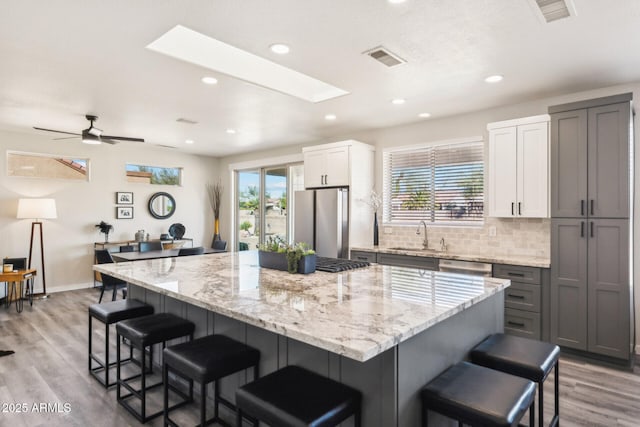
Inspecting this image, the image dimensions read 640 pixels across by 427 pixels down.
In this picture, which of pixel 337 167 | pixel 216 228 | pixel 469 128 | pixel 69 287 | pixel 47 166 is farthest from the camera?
pixel 216 228

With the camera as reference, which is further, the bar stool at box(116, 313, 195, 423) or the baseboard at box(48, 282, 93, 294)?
the baseboard at box(48, 282, 93, 294)

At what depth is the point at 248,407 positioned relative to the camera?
1.49m

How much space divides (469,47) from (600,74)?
147 cm

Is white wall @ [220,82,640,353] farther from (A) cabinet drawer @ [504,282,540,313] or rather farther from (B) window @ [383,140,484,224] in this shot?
(A) cabinet drawer @ [504,282,540,313]

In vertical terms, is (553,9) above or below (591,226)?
above

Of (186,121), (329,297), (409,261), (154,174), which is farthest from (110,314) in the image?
(154,174)

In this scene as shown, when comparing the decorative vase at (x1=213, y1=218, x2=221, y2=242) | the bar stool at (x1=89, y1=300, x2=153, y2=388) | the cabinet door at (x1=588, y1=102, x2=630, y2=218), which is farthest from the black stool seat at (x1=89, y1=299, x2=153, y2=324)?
the decorative vase at (x1=213, y1=218, x2=221, y2=242)

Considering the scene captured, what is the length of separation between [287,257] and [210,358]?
3.16 ft

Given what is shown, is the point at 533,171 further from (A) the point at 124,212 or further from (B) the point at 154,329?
(A) the point at 124,212

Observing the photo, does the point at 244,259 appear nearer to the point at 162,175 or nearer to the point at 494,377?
the point at 494,377

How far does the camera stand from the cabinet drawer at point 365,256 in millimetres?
4758

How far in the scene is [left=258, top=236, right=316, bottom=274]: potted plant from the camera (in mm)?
2625

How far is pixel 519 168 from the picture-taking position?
387cm

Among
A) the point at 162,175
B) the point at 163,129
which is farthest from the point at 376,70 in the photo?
the point at 162,175
